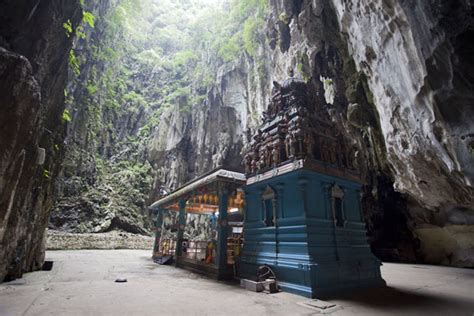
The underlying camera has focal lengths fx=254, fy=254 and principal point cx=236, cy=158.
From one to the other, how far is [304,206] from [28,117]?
701 cm

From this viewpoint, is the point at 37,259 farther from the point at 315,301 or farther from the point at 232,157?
the point at 232,157

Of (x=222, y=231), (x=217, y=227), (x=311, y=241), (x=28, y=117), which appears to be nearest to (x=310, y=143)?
(x=311, y=241)

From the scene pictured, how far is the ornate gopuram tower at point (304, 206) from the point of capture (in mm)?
6469

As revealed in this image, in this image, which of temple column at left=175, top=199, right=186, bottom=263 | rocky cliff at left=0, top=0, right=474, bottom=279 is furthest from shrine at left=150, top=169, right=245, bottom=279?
rocky cliff at left=0, top=0, right=474, bottom=279

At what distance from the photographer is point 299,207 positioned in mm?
6902

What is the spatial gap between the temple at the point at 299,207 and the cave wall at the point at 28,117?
5.58 metres

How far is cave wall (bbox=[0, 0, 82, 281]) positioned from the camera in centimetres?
532

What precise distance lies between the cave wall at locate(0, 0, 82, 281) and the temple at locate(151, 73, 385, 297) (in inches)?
220

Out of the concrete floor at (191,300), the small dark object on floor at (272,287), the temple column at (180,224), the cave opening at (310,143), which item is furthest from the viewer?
the temple column at (180,224)

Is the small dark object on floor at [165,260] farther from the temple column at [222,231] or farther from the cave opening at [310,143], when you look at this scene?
the temple column at [222,231]

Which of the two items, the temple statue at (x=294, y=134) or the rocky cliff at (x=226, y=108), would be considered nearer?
the rocky cliff at (x=226, y=108)

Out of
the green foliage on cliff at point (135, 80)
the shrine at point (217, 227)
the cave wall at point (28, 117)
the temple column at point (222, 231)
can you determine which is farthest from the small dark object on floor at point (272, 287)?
the green foliage on cliff at point (135, 80)

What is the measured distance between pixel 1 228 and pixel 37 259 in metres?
5.21

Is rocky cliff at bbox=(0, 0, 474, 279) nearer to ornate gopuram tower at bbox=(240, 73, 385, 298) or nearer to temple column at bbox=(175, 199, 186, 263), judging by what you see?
ornate gopuram tower at bbox=(240, 73, 385, 298)
